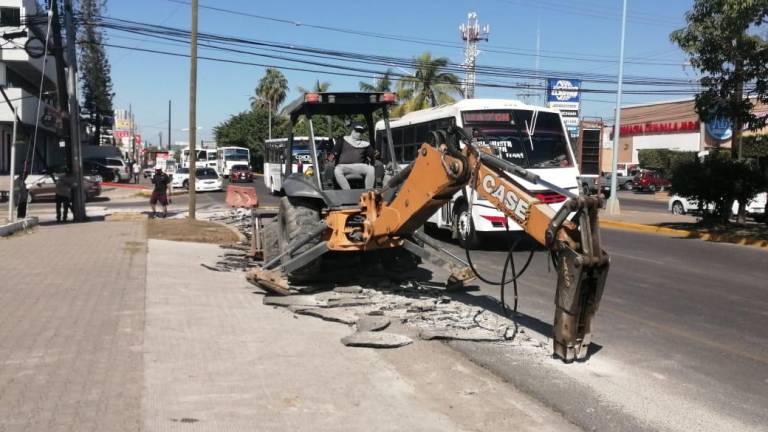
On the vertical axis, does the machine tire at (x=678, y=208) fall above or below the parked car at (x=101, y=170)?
below

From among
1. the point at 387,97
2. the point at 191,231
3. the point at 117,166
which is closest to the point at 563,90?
the point at 191,231

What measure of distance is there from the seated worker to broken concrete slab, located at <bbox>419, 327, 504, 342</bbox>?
2.71 m

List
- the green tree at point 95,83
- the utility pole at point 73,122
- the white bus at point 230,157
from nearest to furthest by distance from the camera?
the utility pole at point 73,122
the white bus at point 230,157
the green tree at point 95,83

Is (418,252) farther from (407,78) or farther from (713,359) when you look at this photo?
(407,78)

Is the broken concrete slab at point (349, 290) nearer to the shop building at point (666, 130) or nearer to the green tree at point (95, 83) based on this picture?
the shop building at point (666, 130)

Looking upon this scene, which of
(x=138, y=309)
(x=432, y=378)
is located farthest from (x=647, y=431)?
(x=138, y=309)

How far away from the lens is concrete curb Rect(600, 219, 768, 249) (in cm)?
1638

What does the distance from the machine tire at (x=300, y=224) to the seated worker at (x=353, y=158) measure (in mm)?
537

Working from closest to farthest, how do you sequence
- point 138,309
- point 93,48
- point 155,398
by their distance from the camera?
point 155,398 < point 138,309 < point 93,48

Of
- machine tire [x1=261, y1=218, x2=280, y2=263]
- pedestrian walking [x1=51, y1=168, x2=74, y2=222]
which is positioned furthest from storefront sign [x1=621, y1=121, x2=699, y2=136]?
machine tire [x1=261, y1=218, x2=280, y2=263]

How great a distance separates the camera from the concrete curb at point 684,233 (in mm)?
16375

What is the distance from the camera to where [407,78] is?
44688 millimetres

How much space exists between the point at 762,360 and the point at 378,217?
163 inches

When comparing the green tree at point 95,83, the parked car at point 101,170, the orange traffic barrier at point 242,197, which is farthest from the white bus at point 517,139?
the green tree at point 95,83
